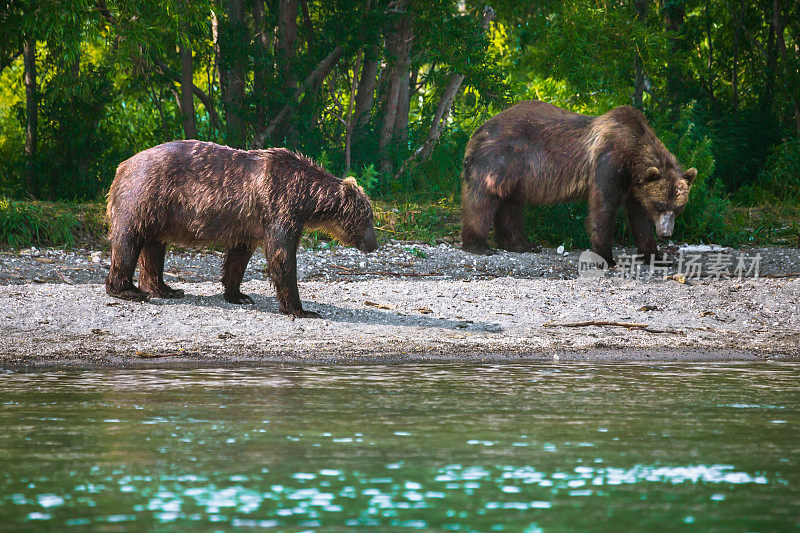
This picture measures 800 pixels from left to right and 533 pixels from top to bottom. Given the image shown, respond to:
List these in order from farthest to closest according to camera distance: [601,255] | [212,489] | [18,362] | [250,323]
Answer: [601,255] → [250,323] → [18,362] → [212,489]

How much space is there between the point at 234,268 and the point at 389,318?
1415 mm

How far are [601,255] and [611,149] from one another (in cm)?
121

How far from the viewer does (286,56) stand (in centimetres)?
1535

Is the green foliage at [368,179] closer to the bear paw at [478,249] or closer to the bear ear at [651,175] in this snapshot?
the bear paw at [478,249]

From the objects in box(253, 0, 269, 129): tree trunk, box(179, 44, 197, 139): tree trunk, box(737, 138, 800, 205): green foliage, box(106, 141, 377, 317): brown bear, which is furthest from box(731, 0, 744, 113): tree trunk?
box(106, 141, 377, 317): brown bear

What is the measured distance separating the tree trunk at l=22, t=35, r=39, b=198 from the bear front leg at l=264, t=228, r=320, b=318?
7.38m

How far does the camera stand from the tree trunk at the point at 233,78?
1491cm

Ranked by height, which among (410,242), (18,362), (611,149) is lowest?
(18,362)

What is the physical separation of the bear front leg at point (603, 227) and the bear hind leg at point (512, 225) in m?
1.32

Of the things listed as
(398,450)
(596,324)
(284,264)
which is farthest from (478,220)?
(398,450)

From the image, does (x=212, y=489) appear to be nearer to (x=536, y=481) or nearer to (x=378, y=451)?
(x=378, y=451)

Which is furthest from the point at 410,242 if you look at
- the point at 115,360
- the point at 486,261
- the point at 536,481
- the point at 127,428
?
the point at 536,481

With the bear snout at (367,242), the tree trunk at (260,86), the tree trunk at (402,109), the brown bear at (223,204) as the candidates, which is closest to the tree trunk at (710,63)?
the tree trunk at (402,109)

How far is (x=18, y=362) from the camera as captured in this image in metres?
6.98
